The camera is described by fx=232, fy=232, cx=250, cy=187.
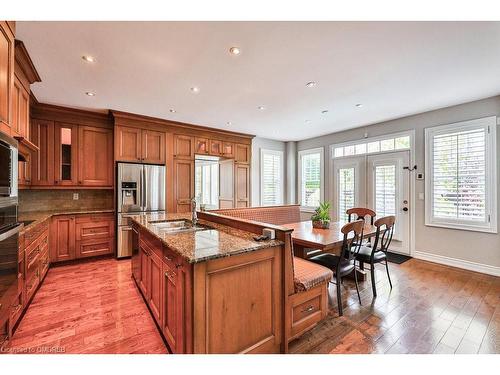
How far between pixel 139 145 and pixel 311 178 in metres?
4.09

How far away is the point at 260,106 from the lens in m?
3.70

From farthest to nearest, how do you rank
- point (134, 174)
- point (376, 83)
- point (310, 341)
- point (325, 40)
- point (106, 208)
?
point (106, 208) < point (134, 174) < point (376, 83) < point (325, 40) < point (310, 341)

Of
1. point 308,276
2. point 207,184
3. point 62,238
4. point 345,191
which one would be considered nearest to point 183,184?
point 207,184

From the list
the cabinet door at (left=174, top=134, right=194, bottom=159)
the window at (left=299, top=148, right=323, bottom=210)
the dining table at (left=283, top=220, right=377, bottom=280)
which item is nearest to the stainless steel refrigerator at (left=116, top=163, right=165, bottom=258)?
the cabinet door at (left=174, top=134, right=194, bottom=159)

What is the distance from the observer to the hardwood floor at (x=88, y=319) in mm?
1811

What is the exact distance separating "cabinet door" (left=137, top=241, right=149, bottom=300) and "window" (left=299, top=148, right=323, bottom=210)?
438 centimetres

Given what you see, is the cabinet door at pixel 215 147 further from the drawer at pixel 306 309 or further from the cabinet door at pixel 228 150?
the drawer at pixel 306 309

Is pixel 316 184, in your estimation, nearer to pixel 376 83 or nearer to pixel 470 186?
pixel 470 186

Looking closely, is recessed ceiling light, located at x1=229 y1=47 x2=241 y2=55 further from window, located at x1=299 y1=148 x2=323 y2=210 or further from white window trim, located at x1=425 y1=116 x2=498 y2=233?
window, located at x1=299 y1=148 x2=323 y2=210

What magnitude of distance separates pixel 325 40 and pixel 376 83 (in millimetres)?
1245

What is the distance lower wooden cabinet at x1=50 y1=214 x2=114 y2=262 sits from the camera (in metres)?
3.54

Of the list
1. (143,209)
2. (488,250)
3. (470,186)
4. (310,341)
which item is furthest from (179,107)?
(488,250)

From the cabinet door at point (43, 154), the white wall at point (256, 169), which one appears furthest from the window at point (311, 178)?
the cabinet door at point (43, 154)

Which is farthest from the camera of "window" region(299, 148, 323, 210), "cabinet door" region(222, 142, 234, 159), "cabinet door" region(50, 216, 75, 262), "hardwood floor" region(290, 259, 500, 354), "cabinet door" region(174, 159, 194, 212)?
"window" region(299, 148, 323, 210)
